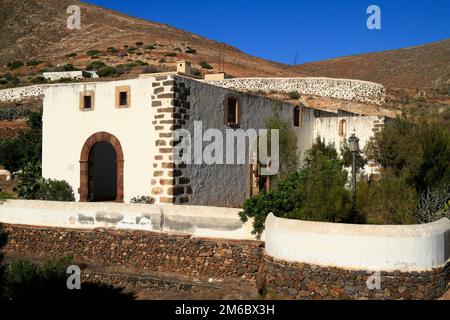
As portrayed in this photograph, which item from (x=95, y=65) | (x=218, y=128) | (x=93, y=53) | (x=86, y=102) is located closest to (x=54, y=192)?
(x=86, y=102)

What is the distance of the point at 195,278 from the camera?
35.3 ft

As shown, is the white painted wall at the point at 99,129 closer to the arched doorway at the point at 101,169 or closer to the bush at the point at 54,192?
the arched doorway at the point at 101,169

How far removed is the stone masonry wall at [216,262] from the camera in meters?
8.58

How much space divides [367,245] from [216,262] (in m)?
3.70

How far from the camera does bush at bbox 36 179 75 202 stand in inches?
572

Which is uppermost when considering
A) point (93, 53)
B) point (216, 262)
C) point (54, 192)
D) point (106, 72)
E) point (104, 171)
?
point (93, 53)

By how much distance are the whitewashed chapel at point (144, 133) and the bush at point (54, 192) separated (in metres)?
0.31

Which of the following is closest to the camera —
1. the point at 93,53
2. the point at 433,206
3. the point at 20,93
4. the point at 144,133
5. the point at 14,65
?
the point at 433,206

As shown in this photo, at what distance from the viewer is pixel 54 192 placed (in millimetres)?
14570

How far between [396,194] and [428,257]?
2.57 metres

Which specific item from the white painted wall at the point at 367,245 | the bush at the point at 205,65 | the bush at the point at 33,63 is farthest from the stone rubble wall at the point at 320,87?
the bush at the point at 33,63

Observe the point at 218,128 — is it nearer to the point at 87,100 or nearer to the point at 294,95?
the point at 87,100

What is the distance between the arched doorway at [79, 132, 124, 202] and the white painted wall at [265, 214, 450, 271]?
673cm

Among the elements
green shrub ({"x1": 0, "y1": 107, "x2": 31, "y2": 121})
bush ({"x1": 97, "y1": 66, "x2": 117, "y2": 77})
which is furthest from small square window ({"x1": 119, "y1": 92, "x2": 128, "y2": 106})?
bush ({"x1": 97, "y1": 66, "x2": 117, "y2": 77})
